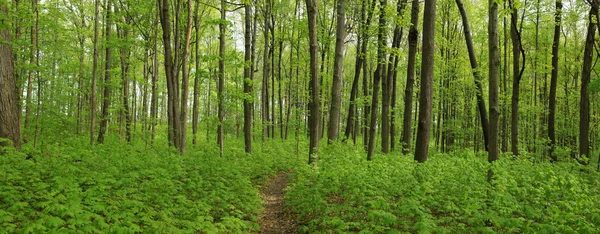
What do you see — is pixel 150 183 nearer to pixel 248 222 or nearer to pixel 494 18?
pixel 248 222

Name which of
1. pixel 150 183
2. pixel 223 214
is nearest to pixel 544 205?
pixel 223 214

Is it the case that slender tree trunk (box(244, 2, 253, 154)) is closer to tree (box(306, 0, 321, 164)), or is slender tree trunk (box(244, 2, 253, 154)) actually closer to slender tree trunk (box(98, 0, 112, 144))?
tree (box(306, 0, 321, 164))

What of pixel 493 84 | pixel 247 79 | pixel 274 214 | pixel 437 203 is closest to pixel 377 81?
pixel 247 79

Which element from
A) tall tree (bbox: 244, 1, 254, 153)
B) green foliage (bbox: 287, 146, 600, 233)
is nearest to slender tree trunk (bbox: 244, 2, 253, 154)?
tall tree (bbox: 244, 1, 254, 153)

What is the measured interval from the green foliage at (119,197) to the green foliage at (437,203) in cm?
170

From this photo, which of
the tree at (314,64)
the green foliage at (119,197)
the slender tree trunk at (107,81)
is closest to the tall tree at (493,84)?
the tree at (314,64)

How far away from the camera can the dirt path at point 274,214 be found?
6.76m

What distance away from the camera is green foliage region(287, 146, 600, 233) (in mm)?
4586

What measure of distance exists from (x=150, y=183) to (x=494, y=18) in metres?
8.99

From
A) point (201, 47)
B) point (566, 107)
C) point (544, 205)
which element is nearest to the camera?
point (544, 205)

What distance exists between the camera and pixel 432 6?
732 centimetres

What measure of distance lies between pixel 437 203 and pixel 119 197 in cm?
560

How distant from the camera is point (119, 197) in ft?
17.7

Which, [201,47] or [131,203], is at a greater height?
[201,47]
